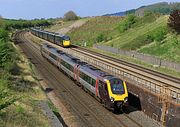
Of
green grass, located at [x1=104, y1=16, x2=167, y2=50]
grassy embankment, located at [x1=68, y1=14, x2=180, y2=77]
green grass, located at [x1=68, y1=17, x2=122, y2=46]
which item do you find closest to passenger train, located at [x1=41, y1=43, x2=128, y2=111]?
grassy embankment, located at [x1=68, y1=14, x2=180, y2=77]

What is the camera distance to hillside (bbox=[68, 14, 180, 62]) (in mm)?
59938

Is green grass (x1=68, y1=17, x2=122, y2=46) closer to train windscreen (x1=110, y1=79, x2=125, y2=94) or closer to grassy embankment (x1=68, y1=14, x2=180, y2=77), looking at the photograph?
grassy embankment (x1=68, y1=14, x2=180, y2=77)

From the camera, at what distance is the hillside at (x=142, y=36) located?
5994cm

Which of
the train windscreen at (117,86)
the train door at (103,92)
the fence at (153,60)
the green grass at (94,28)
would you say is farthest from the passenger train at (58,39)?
the train windscreen at (117,86)

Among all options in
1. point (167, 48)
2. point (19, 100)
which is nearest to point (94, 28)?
point (167, 48)

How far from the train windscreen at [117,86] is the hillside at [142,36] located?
26021 millimetres

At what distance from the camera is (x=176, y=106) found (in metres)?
24.0

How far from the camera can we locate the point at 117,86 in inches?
1137

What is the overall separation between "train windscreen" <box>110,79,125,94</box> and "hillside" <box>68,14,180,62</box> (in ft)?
85.4

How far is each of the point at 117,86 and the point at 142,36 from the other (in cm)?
4872

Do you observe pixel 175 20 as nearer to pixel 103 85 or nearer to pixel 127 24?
pixel 127 24

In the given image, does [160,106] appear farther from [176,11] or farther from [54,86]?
[176,11]

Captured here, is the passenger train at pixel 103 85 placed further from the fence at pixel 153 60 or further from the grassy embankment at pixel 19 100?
the fence at pixel 153 60

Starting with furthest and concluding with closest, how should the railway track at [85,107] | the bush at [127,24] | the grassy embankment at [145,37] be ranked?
the bush at [127,24] → the grassy embankment at [145,37] → the railway track at [85,107]
